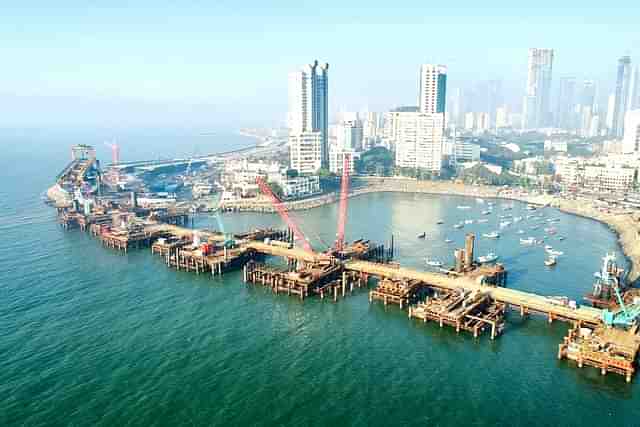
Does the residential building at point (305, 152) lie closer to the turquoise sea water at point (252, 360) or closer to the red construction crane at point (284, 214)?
the red construction crane at point (284, 214)

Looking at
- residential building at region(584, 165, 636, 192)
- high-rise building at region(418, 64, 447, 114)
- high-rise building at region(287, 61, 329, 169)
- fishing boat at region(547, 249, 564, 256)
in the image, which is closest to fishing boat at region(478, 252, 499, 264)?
fishing boat at region(547, 249, 564, 256)

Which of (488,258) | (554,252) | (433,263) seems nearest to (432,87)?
(554,252)

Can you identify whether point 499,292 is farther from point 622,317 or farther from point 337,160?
point 337,160

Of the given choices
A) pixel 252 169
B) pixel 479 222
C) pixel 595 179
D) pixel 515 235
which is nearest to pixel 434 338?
pixel 515 235

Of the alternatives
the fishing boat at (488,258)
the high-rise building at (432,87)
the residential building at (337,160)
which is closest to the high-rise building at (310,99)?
the residential building at (337,160)

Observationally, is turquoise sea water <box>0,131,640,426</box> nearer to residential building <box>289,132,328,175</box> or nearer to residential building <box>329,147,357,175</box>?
residential building <box>289,132,328,175</box>

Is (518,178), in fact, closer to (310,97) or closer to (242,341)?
(310,97)
